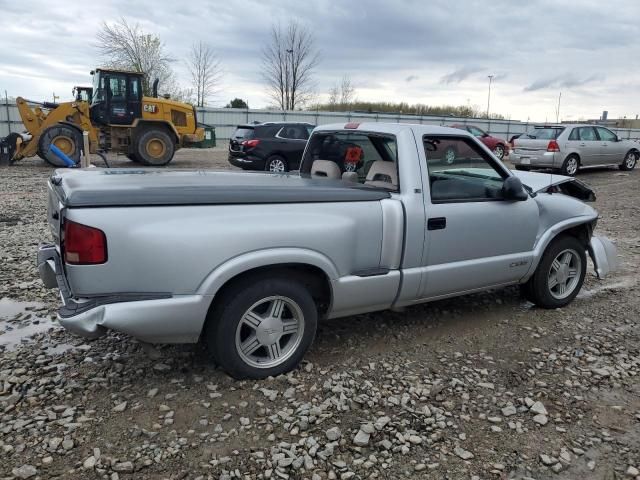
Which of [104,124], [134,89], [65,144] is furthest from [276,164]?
[65,144]

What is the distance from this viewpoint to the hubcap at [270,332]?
334 cm

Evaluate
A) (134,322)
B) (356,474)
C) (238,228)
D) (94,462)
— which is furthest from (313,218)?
(94,462)

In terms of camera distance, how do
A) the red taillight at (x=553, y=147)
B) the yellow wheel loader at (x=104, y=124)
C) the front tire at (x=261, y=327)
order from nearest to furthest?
1. the front tire at (x=261, y=327)
2. the red taillight at (x=553, y=147)
3. the yellow wheel loader at (x=104, y=124)

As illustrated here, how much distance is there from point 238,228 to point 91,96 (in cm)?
1714

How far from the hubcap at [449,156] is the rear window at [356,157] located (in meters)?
0.47

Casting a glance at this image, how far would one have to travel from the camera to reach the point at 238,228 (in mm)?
3088

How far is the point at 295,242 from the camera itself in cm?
327

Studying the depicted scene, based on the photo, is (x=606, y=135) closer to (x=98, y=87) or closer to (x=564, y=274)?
(x=564, y=274)

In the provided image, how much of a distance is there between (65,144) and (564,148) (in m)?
15.3

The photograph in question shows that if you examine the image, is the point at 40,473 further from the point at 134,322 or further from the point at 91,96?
the point at 91,96

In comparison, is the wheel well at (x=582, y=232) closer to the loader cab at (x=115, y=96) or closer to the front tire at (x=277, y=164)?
the front tire at (x=277, y=164)

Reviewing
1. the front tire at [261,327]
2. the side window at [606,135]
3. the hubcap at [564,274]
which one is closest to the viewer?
the front tire at [261,327]

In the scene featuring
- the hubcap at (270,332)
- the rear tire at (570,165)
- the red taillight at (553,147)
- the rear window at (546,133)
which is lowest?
the hubcap at (270,332)

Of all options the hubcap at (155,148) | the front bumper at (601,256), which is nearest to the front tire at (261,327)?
the front bumper at (601,256)
